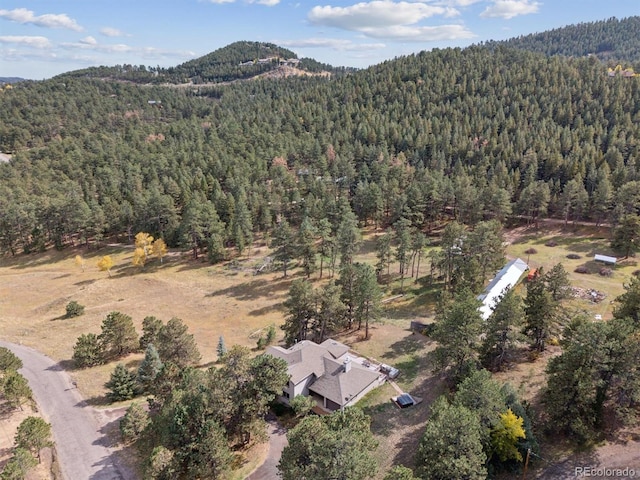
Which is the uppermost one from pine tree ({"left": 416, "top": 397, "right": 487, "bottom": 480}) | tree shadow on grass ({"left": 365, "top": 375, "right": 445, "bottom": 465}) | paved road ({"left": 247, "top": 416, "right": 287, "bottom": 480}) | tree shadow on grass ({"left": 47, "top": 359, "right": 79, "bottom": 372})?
pine tree ({"left": 416, "top": 397, "right": 487, "bottom": 480})

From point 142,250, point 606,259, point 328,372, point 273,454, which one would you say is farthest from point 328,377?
point 142,250

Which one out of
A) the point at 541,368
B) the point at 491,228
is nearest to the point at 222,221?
the point at 491,228

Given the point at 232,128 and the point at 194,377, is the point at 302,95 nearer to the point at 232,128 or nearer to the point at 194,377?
the point at 232,128

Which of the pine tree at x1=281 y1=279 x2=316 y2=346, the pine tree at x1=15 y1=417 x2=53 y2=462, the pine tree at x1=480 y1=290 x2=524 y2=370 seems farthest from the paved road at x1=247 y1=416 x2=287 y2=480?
the pine tree at x1=480 y1=290 x2=524 y2=370

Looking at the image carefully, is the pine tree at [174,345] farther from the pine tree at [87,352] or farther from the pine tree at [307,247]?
the pine tree at [307,247]

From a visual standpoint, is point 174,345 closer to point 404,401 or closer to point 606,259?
point 404,401

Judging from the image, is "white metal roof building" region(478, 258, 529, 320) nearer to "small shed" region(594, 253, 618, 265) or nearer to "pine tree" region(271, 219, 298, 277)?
"small shed" region(594, 253, 618, 265)
